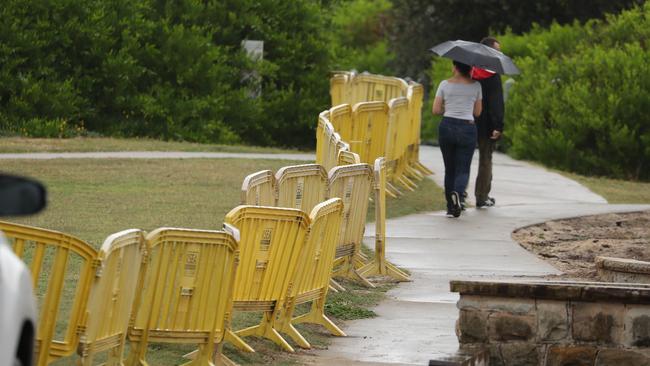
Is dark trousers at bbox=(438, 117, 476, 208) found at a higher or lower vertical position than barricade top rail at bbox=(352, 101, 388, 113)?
lower

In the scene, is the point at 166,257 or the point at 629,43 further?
the point at 629,43

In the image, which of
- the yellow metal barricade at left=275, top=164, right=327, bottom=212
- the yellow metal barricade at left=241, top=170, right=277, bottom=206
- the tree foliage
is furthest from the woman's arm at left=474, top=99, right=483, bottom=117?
the tree foliage

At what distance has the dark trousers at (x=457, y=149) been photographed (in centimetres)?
1570

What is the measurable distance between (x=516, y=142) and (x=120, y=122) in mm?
6825

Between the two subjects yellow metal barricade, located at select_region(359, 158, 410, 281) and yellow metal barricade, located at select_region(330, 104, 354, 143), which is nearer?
yellow metal barricade, located at select_region(359, 158, 410, 281)

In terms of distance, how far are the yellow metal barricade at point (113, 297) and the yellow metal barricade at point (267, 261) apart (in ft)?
3.67

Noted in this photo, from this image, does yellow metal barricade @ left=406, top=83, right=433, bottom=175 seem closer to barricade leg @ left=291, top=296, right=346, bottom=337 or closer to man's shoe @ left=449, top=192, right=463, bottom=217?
man's shoe @ left=449, top=192, right=463, bottom=217

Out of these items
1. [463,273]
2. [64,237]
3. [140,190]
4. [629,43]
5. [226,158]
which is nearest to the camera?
[64,237]

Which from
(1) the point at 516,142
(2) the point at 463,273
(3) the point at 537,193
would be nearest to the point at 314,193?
(2) the point at 463,273

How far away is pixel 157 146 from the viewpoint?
22609 millimetres

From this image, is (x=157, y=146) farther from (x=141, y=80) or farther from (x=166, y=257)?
(x=166, y=257)

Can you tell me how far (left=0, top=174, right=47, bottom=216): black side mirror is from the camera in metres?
4.55

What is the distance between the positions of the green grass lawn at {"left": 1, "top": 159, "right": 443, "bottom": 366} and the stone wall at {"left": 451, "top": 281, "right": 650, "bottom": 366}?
46.6 inches

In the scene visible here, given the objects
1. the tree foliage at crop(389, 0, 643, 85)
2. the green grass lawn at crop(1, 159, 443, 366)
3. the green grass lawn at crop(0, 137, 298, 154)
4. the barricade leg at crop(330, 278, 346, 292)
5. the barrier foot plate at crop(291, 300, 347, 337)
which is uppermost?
the tree foliage at crop(389, 0, 643, 85)
